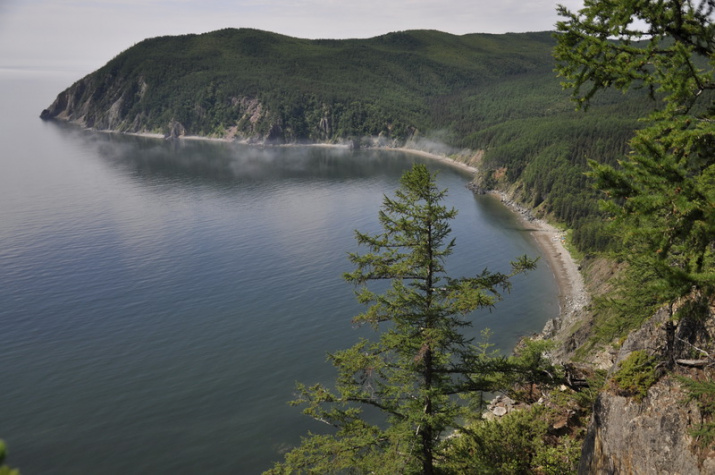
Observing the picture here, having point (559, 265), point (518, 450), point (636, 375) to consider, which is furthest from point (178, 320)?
point (559, 265)

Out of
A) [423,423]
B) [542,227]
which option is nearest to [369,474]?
[423,423]

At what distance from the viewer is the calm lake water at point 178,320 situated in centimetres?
4809

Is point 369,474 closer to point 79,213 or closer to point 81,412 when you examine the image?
point 81,412

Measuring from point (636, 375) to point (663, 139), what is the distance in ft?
26.6

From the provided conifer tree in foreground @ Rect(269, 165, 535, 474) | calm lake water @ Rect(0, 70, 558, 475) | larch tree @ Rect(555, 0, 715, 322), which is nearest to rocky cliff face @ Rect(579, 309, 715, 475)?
larch tree @ Rect(555, 0, 715, 322)

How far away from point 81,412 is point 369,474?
136ft

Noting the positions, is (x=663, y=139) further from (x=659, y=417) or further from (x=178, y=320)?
(x=178, y=320)

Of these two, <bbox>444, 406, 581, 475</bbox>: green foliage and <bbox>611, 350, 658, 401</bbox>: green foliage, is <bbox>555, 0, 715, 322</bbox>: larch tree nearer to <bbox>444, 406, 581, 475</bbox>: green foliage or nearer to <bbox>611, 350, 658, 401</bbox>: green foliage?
<bbox>611, 350, 658, 401</bbox>: green foliage

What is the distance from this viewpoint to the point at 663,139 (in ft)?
33.9

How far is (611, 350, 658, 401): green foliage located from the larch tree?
8.11ft

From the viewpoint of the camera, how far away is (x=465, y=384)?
20875mm

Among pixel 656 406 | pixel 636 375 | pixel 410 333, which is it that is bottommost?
pixel 410 333

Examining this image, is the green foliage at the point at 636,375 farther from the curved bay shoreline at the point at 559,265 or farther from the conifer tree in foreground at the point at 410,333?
the curved bay shoreline at the point at 559,265

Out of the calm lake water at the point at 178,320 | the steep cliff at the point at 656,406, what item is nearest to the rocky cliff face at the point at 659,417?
the steep cliff at the point at 656,406
